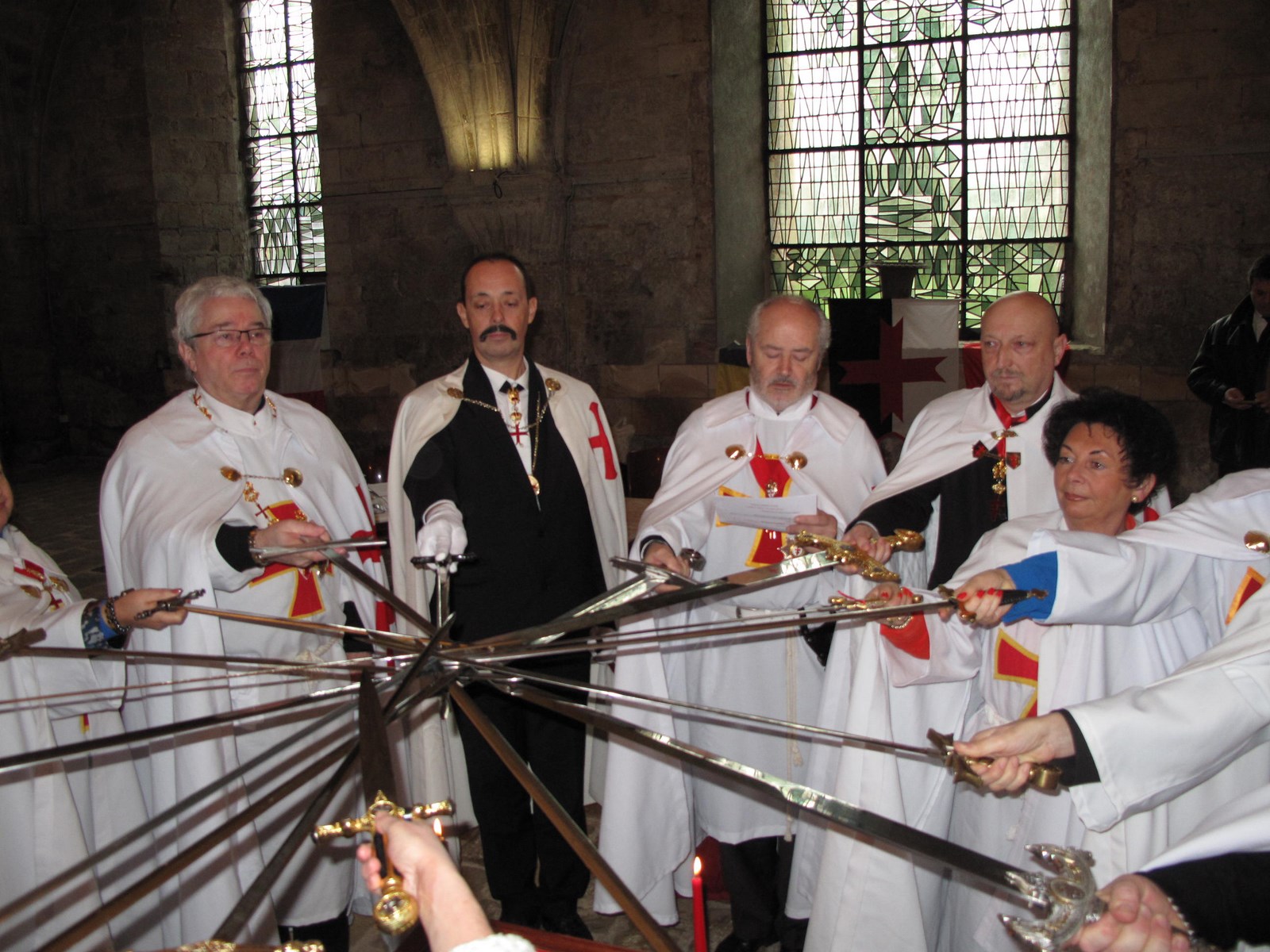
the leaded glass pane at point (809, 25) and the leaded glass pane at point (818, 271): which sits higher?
the leaded glass pane at point (809, 25)

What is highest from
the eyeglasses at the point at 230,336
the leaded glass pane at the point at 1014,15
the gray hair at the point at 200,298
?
the leaded glass pane at the point at 1014,15

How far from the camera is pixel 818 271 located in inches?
367

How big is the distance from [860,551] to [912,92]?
25.2 feet

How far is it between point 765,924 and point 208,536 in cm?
206

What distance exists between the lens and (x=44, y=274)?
1308 cm

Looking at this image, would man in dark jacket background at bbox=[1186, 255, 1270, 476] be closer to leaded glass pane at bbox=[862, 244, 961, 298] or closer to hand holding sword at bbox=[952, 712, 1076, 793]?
leaded glass pane at bbox=[862, 244, 961, 298]

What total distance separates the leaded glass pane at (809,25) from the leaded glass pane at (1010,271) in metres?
2.20

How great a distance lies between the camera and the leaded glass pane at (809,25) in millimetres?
8875

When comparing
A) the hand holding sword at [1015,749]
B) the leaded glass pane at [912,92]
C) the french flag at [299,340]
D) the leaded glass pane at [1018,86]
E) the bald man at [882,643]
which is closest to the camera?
the hand holding sword at [1015,749]

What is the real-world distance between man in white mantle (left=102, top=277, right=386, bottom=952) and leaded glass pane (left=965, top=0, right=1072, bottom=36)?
7588 millimetres

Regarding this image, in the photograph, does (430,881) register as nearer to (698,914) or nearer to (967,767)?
(698,914)

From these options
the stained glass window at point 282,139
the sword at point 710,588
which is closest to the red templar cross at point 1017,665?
the sword at point 710,588

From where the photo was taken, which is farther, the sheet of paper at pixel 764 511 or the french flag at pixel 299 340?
the french flag at pixel 299 340

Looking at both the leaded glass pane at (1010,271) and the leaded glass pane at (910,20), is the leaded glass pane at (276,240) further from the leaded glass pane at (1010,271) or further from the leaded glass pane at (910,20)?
the leaded glass pane at (1010,271)
